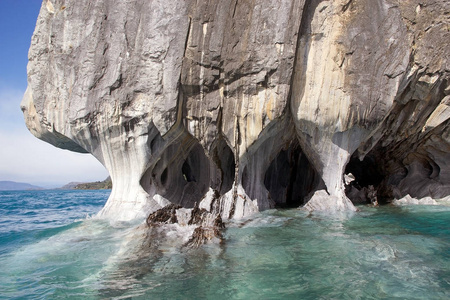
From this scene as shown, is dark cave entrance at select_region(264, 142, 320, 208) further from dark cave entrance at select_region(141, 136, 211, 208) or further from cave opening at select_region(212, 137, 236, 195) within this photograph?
dark cave entrance at select_region(141, 136, 211, 208)

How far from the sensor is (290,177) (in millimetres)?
15797

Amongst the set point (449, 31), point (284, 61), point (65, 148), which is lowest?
point (65, 148)

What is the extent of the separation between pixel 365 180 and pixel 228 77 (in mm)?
13113

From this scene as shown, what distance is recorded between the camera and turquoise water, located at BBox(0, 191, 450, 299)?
14.4ft

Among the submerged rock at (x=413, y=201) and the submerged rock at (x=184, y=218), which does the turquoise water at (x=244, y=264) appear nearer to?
the submerged rock at (x=184, y=218)

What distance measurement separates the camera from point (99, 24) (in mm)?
10117

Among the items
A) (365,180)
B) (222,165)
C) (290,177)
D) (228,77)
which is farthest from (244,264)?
(365,180)

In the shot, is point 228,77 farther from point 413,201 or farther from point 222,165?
point 413,201

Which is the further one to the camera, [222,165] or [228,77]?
[222,165]

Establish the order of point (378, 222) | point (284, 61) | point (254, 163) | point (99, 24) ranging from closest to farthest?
point (378, 222) → point (284, 61) → point (99, 24) → point (254, 163)

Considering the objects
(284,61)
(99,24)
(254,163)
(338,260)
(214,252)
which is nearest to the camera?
(338,260)

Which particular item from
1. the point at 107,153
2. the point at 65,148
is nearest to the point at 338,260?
the point at 107,153

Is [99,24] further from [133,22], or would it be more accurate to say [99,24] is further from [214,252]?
[214,252]

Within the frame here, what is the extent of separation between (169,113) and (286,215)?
4.86 m
